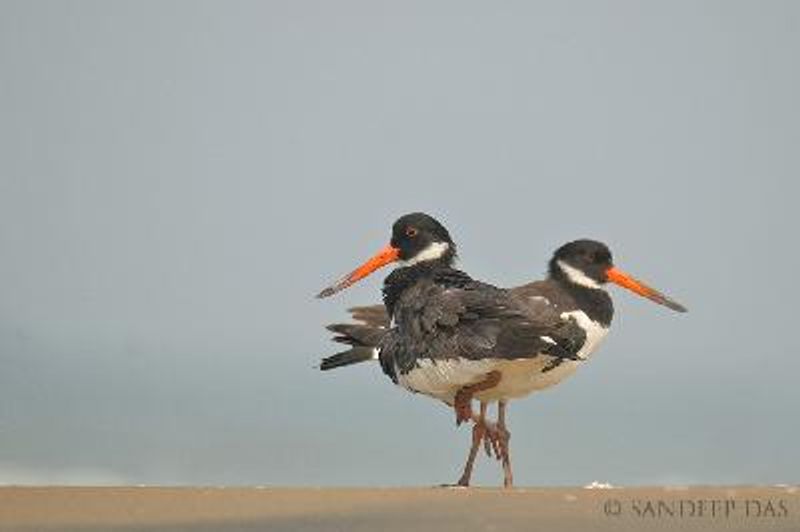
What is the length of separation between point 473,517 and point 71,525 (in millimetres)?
2173

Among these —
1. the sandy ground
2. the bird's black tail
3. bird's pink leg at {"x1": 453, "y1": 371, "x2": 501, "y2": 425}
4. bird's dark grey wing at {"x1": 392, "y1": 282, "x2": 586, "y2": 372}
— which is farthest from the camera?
the bird's black tail

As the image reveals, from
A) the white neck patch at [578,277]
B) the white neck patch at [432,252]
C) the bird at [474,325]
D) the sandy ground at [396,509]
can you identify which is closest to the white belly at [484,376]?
the bird at [474,325]

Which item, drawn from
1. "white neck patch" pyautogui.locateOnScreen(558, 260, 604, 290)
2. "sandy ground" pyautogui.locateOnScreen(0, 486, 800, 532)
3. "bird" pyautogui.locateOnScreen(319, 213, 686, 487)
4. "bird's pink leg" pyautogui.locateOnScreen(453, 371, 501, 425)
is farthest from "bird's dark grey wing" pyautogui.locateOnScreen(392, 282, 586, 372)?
"sandy ground" pyautogui.locateOnScreen(0, 486, 800, 532)

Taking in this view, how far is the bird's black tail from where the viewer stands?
49.8ft

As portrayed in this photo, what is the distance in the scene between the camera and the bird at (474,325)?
41.4 feet

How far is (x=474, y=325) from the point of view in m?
12.8

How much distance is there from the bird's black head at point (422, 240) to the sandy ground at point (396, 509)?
18.2 ft

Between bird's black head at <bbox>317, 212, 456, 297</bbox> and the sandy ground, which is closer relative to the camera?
the sandy ground

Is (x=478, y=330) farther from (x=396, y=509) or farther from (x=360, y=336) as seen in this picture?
(x=396, y=509)

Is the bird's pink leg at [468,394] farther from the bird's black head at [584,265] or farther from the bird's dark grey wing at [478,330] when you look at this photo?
the bird's black head at [584,265]

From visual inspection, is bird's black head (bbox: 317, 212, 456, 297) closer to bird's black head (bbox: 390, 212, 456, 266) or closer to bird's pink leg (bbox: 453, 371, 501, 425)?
bird's black head (bbox: 390, 212, 456, 266)

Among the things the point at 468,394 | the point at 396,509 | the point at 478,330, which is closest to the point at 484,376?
the point at 468,394

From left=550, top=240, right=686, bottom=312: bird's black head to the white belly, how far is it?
3.90 feet

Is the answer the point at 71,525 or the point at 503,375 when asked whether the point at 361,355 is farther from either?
the point at 71,525
